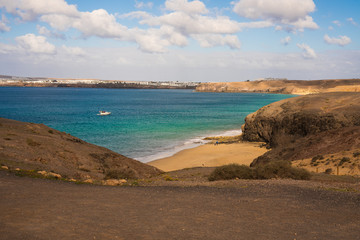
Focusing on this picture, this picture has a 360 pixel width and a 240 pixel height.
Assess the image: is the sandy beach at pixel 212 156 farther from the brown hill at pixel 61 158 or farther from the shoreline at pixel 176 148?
the brown hill at pixel 61 158

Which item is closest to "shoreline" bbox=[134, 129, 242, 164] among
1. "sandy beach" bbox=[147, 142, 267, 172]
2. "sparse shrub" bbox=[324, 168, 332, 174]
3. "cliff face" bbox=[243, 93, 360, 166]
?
"sandy beach" bbox=[147, 142, 267, 172]

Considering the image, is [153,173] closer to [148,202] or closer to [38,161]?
[38,161]

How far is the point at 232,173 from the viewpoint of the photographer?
57.7 feet

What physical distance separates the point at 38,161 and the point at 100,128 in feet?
141

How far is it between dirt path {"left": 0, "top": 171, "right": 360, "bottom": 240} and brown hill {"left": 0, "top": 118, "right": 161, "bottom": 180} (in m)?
3.34

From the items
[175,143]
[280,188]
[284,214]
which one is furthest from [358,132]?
[175,143]

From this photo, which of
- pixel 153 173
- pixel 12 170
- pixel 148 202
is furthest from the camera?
pixel 153 173

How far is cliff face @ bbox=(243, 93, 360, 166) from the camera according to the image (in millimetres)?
24969

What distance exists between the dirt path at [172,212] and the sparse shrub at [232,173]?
2.92 m

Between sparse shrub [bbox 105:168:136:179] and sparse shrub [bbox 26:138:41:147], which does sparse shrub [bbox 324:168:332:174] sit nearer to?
sparse shrub [bbox 105:168:136:179]

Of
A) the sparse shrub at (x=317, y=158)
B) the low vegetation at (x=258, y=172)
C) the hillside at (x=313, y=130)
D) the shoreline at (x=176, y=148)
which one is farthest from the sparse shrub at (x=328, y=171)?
the shoreline at (x=176, y=148)

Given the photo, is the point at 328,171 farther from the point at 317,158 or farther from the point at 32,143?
the point at 32,143

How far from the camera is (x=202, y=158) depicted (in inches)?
1369

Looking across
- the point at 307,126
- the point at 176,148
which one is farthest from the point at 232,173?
the point at 176,148
